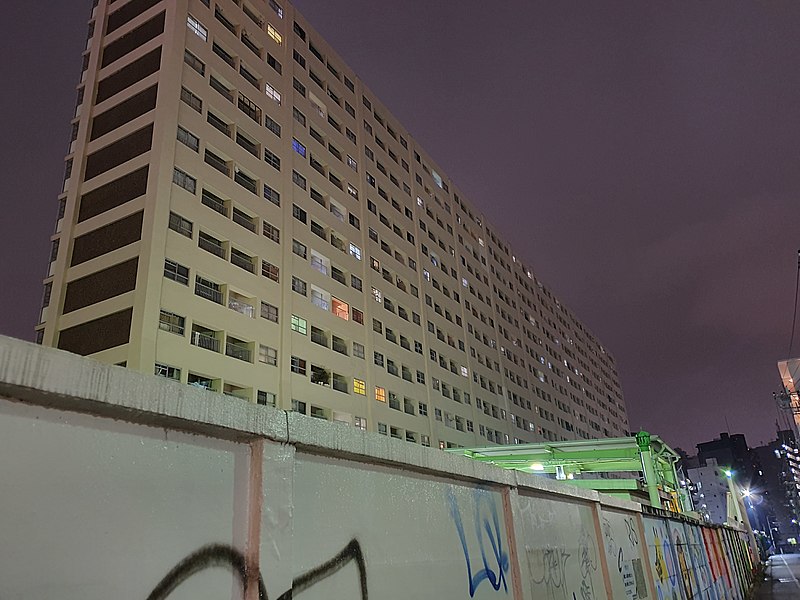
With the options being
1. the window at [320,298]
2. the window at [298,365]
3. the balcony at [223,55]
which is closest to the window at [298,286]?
the window at [320,298]

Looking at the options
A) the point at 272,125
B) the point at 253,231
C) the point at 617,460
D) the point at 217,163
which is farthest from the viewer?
the point at 272,125

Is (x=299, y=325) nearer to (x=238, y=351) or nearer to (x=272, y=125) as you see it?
(x=238, y=351)

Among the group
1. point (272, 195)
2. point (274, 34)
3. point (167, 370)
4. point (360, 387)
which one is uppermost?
point (274, 34)

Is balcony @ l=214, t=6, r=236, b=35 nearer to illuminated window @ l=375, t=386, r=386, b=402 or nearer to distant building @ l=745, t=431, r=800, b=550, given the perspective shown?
illuminated window @ l=375, t=386, r=386, b=402

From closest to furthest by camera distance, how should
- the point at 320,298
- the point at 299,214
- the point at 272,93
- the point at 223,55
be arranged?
1. the point at 223,55
2. the point at 320,298
3. the point at 299,214
4. the point at 272,93

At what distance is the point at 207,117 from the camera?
34.0m

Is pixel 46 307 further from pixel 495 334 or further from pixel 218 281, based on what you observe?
pixel 495 334

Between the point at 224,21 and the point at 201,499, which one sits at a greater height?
the point at 224,21

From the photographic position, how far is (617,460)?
28688 mm

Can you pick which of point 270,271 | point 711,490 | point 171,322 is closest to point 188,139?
point 270,271

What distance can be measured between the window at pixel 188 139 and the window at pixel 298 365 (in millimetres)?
12917

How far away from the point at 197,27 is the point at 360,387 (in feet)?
79.6

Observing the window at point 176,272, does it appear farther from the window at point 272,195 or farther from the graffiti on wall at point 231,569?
the graffiti on wall at point 231,569

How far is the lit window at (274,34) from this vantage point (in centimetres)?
4125
